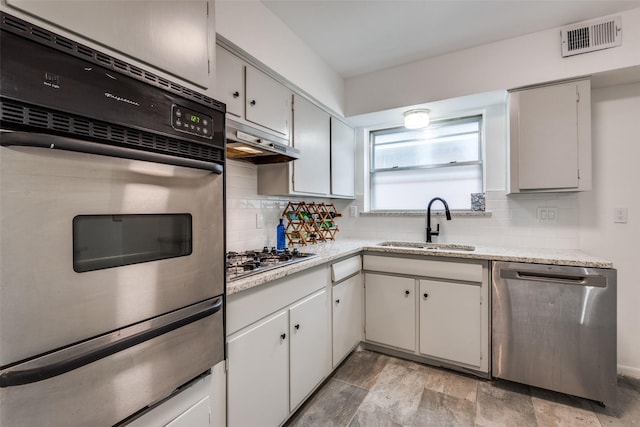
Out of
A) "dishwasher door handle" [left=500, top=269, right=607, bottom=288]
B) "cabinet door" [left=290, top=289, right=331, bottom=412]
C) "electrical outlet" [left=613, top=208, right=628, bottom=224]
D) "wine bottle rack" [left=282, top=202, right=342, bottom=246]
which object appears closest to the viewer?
"cabinet door" [left=290, top=289, right=331, bottom=412]

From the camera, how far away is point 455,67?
2393 mm

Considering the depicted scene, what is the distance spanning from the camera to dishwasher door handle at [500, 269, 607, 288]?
178 centimetres

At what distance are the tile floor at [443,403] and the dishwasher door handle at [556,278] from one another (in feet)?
2.60

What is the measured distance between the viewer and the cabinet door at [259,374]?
1.28 metres

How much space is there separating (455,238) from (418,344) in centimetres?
105

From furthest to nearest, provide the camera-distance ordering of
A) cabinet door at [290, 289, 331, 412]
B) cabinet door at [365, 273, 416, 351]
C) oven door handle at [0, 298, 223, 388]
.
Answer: cabinet door at [365, 273, 416, 351]
cabinet door at [290, 289, 331, 412]
oven door handle at [0, 298, 223, 388]

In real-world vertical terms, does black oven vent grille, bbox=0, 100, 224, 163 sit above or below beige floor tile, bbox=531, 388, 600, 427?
above

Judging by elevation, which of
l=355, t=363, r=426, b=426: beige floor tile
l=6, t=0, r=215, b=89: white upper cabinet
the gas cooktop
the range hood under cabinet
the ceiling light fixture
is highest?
the ceiling light fixture

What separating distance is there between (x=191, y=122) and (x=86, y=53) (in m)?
0.32

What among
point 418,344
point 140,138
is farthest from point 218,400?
point 418,344

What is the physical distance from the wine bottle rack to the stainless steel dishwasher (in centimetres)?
143

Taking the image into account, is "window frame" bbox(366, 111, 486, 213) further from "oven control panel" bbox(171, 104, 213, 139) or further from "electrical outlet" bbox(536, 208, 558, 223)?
"oven control panel" bbox(171, 104, 213, 139)

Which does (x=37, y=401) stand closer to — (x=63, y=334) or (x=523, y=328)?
(x=63, y=334)

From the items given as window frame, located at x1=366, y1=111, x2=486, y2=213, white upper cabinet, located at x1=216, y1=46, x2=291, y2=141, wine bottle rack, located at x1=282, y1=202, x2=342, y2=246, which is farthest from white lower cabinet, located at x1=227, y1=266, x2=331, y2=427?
window frame, located at x1=366, y1=111, x2=486, y2=213
